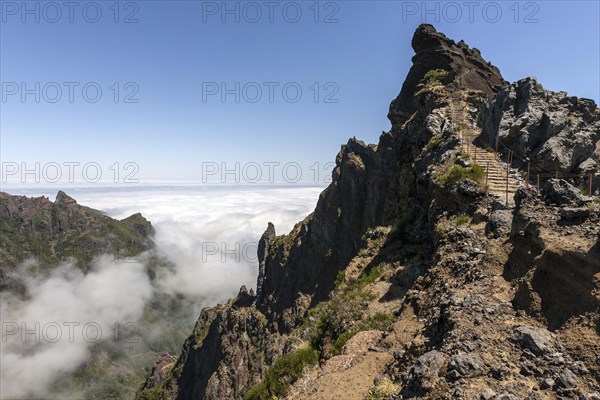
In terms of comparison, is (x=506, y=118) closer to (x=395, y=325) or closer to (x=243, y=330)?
(x=395, y=325)

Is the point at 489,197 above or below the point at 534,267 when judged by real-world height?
above

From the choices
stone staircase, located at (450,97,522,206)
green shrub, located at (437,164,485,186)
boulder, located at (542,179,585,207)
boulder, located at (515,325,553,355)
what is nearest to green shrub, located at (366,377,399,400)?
boulder, located at (515,325,553,355)

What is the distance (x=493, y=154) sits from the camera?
2520 centimetres

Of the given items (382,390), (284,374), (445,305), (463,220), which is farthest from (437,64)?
(382,390)

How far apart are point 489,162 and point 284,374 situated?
59.9ft

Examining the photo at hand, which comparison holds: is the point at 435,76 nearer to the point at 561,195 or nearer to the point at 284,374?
the point at 561,195

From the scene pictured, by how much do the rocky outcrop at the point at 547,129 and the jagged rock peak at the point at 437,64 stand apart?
874 inches

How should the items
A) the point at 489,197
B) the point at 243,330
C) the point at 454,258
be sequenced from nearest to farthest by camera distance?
the point at 454,258, the point at 489,197, the point at 243,330

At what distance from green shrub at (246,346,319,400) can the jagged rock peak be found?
40.5 metres

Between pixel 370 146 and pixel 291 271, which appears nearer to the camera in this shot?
pixel 370 146

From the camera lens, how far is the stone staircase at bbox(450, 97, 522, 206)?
1989 cm

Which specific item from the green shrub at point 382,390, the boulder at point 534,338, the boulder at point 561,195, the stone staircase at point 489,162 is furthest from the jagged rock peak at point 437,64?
the green shrub at point 382,390

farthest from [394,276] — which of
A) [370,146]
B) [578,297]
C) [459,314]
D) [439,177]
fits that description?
[370,146]

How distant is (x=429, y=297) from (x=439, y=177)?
35.4 ft
